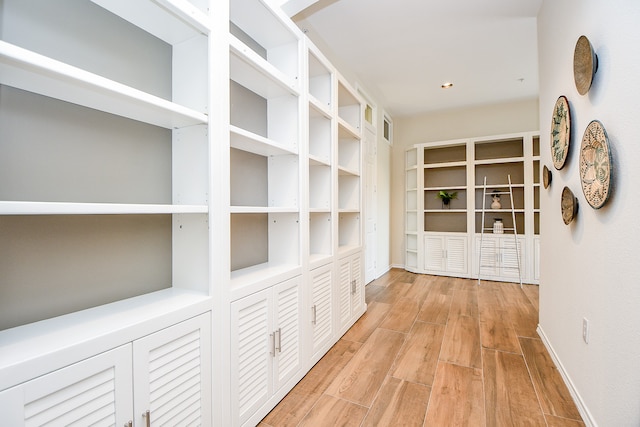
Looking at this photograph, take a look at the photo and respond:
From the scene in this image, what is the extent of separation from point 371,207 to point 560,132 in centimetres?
283

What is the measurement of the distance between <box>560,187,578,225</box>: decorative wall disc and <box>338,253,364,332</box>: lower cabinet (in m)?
1.66

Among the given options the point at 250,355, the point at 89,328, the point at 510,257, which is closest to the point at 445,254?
the point at 510,257

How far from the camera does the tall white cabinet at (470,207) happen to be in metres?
4.64

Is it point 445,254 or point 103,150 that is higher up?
point 103,150

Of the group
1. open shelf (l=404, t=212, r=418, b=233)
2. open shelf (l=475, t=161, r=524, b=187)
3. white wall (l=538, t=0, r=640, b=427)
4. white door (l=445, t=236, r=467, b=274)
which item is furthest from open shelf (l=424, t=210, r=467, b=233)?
white wall (l=538, t=0, r=640, b=427)

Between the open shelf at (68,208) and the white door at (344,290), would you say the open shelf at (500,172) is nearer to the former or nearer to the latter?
the white door at (344,290)

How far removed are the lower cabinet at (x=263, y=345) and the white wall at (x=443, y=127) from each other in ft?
13.8

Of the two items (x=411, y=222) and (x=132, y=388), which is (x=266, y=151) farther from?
(x=411, y=222)

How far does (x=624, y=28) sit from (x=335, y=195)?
186 centimetres

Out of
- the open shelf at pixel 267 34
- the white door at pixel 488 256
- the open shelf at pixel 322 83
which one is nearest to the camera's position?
the open shelf at pixel 267 34

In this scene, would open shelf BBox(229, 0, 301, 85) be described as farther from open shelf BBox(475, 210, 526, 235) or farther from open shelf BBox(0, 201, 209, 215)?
open shelf BBox(475, 210, 526, 235)

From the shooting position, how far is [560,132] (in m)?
2.05

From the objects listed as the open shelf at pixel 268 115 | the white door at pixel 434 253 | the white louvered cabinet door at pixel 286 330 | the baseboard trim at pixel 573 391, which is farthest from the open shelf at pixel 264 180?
the white door at pixel 434 253

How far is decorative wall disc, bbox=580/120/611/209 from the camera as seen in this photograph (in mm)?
1367
